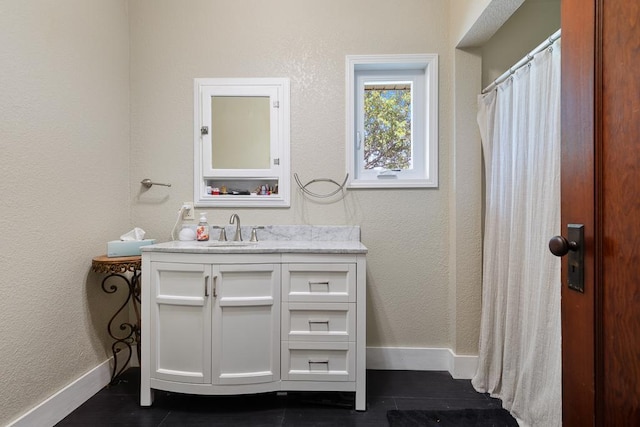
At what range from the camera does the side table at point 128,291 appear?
1658 mm

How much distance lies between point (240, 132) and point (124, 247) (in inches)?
38.5

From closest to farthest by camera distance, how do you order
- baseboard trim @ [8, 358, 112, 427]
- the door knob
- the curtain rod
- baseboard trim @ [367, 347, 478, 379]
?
the door knob
the curtain rod
baseboard trim @ [8, 358, 112, 427]
baseboard trim @ [367, 347, 478, 379]

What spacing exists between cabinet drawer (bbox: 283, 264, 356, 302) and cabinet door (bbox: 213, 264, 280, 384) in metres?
0.07

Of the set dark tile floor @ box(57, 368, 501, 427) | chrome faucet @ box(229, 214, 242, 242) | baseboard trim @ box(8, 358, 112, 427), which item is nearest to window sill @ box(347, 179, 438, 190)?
chrome faucet @ box(229, 214, 242, 242)

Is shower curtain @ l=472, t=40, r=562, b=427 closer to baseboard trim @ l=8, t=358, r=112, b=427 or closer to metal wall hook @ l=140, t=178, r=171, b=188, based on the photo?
metal wall hook @ l=140, t=178, r=171, b=188

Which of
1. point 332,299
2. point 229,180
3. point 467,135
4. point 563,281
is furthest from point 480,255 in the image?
point 229,180

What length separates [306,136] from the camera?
2.01 m

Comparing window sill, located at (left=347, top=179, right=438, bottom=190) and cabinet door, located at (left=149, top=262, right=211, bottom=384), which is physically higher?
window sill, located at (left=347, top=179, right=438, bottom=190)

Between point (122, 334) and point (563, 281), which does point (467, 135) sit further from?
point (122, 334)

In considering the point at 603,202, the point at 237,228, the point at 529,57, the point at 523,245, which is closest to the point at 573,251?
the point at 603,202

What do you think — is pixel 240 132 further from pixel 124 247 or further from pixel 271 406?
pixel 271 406

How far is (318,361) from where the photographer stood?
1559 mm

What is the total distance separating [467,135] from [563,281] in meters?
1.35

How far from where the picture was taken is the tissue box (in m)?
1.71
